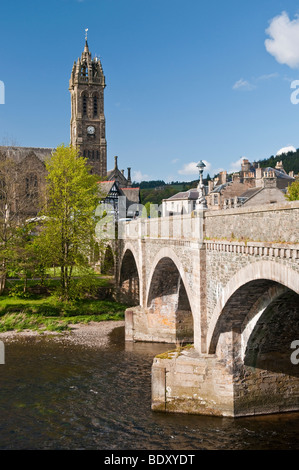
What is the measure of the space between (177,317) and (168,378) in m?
10.3

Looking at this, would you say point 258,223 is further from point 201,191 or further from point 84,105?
point 84,105

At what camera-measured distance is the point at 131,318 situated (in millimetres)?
26297

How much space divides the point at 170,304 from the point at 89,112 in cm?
5857

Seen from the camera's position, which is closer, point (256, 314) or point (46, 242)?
point (256, 314)

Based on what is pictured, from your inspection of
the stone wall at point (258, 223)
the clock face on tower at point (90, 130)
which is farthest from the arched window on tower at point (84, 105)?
the stone wall at point (258, 223)

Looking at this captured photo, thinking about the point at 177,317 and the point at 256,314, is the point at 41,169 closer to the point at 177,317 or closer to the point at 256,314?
the point at 177,317

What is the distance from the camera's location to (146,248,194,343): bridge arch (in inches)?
995

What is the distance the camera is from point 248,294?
1295 centimetres

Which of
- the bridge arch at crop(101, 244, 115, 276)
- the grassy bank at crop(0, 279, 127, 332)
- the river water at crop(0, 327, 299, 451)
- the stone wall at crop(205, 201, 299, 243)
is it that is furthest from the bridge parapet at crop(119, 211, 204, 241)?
the bridge arch at crop(101, 244, 115, 276)

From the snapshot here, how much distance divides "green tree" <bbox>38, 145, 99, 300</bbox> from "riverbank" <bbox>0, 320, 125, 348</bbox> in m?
4.78

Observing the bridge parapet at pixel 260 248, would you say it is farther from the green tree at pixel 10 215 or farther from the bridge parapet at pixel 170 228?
the green tree at pixel 10 215

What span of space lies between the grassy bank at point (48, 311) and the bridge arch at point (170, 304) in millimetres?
6482

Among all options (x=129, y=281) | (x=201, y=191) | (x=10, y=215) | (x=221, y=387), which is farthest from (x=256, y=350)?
(x=10, y=215)
